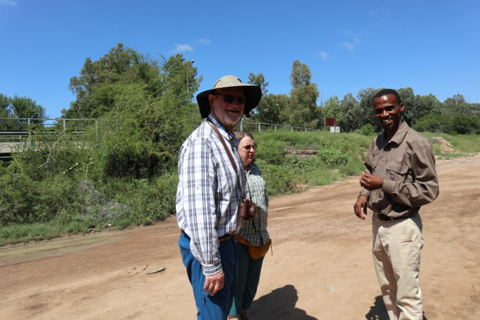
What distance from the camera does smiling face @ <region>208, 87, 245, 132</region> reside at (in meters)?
2.23

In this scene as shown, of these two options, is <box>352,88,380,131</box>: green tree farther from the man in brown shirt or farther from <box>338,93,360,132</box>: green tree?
the man in brown shirt

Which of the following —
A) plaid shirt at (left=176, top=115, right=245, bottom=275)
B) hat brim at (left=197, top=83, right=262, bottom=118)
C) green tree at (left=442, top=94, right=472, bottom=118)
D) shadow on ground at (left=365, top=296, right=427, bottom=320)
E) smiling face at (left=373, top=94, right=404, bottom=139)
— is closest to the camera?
plaid shirt at (left=176, top=115, right=245, bottom=275)

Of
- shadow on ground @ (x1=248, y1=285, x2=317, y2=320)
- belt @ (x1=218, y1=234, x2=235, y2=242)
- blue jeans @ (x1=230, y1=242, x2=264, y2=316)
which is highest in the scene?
belt @ (x1=218, y1=234, x2=235, y2=242)

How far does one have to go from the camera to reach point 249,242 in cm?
300

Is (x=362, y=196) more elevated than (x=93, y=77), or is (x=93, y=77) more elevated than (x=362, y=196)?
(x=93, y=77)

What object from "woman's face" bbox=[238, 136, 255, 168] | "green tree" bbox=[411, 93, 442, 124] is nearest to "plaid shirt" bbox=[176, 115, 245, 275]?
"woman's face" bbox=[238, 136, 255, 168]

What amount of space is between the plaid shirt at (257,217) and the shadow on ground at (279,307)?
36.8 inches

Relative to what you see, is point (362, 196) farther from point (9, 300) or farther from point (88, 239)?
point (88, 239)

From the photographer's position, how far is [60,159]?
10555 millimetres

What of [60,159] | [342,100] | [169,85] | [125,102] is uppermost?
[342,100]

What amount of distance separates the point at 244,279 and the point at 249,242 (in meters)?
0.34

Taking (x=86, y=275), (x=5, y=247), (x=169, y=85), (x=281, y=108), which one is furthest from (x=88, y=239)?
(x=281, y=108)

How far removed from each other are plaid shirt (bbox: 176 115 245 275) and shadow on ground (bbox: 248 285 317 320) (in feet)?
6.32

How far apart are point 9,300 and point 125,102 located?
8356mm
